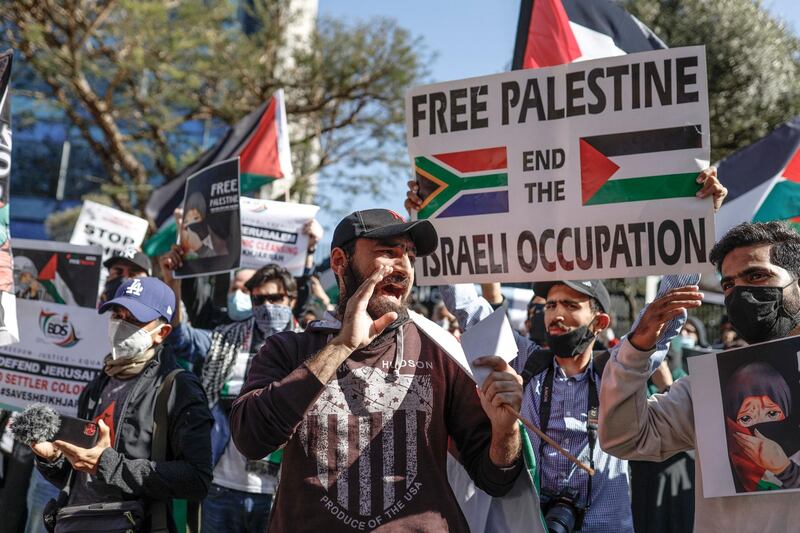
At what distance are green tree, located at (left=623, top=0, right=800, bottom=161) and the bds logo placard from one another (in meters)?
13.1

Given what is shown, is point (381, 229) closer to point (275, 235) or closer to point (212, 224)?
point (212, 224)

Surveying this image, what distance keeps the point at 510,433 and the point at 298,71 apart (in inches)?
634

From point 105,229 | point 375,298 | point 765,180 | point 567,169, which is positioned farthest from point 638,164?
point 105,229

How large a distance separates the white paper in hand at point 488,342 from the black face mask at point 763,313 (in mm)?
740

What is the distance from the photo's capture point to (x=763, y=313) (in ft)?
8.75

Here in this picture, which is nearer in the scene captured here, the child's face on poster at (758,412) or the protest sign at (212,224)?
the child's face on poster at (758,412)

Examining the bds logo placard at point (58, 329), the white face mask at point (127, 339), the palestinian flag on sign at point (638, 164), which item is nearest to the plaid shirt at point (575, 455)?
the palestinian flag on sign at point (638, 164)

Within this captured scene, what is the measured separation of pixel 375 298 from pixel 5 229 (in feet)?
8.46

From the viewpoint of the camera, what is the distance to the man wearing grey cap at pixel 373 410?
2477 millimetres

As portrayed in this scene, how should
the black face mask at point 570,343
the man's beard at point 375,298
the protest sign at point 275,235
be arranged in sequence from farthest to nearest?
the protest sign at point 275,235
the black face mask at point 570,343
the man's beard at point 375,298

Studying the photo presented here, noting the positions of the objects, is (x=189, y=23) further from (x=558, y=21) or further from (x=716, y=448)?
(x=716, y=448)

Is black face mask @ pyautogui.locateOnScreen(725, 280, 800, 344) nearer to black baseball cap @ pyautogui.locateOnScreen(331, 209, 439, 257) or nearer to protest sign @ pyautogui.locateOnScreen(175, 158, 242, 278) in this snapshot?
black baseball cap @ pyautogui.locateOnScreen(331, 209, 439, 257)

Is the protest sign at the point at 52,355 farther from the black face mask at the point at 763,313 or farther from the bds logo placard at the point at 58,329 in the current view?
the black face mask at the point at 763,313

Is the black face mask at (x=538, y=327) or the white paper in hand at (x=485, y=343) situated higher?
the black face mask at (x=538, y=327)
